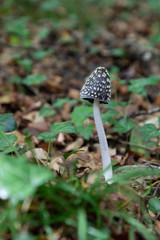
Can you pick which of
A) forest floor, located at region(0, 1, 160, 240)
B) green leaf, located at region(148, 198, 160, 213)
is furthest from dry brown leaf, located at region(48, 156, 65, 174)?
green leaf, located at region(148, 198, 160, 213)

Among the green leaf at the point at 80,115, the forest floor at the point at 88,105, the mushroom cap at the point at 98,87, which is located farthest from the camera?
the green leaf at the point at 80,115

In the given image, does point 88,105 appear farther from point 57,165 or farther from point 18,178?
point 18,178

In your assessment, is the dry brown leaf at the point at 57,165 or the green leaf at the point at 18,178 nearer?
the green leaf at the point at 18,178

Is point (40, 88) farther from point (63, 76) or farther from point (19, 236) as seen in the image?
point (19, 236)

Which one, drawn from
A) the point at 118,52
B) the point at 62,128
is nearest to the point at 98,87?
the point at 62,128

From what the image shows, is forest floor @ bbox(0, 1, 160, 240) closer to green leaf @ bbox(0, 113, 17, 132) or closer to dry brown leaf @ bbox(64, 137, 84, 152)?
dry brown leaf @ bbox(64, 137, 84, 152)

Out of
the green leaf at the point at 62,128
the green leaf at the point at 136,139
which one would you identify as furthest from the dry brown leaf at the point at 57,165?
the green leaf at the point at 136,139

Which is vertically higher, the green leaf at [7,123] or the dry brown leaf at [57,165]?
the green leaf at [7,123]

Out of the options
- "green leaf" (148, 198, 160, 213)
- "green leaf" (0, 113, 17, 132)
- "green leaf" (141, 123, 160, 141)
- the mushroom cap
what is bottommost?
"green leaf" (148, 198, 160, 213)

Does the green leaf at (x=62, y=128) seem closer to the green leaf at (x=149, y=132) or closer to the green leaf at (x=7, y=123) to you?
the green leaf at (x=7, y=123)
